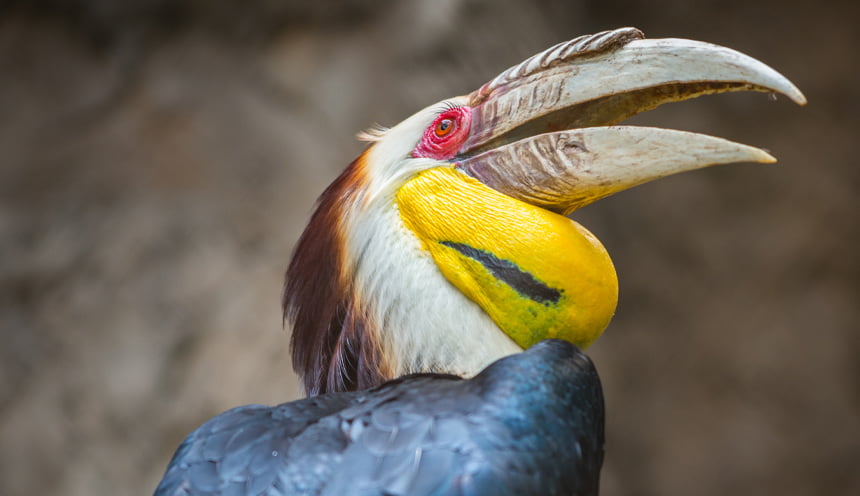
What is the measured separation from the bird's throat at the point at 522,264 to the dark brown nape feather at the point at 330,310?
186 mm

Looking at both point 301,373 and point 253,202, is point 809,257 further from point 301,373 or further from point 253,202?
point 301,373

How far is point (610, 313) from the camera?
137 cm

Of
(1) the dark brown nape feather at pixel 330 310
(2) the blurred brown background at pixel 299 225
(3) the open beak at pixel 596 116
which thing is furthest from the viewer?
(2) the blurred brown background at pixel 299 225

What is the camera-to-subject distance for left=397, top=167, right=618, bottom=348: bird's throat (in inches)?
51.3

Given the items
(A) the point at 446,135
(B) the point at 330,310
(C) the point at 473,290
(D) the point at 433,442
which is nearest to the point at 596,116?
(A) the point at 446,135

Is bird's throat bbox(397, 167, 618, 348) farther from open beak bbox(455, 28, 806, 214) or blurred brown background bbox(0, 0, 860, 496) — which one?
blurred brown background bbox(0, 0, 860, 496)

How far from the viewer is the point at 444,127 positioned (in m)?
1.49

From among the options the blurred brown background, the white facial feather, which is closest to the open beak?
the white facial feather

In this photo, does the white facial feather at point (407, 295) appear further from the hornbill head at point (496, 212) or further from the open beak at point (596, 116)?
the open beak at point (596, 116)

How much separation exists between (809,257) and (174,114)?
8.72ft

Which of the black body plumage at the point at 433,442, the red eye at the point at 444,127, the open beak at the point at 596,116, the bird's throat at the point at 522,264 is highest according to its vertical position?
the red eye at the point at 444,127

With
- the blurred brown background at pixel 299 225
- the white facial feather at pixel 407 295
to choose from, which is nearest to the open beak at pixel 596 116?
the white facial feather at pixel 407 295

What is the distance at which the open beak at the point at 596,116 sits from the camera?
125 cm

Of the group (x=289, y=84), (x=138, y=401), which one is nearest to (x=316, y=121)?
(x=289, y=84)
